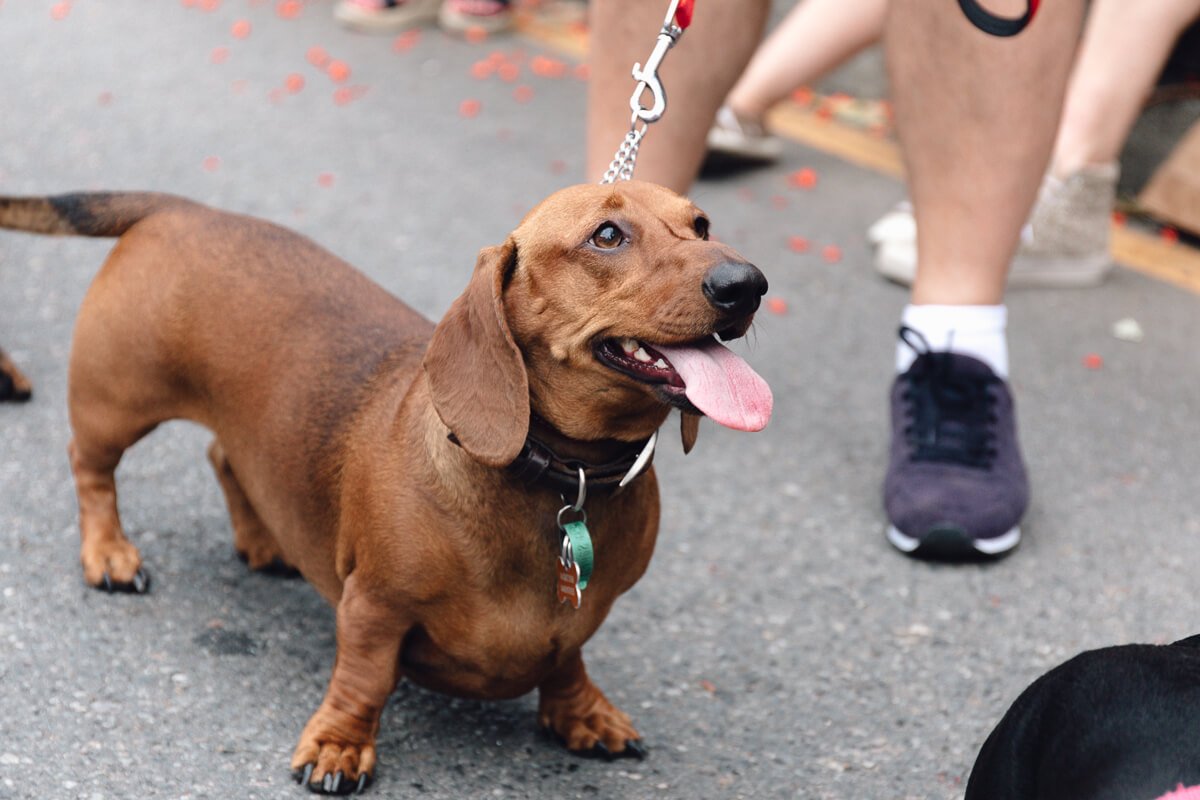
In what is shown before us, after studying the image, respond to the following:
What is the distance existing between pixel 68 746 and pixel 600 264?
1133mm

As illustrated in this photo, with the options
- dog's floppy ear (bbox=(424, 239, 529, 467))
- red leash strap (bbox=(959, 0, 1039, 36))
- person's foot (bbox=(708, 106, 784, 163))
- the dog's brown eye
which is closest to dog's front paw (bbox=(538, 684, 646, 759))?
dog's floppy ear (bbox=(424, 239, 529, 467))

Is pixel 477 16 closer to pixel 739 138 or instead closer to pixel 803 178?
pixel 739 138

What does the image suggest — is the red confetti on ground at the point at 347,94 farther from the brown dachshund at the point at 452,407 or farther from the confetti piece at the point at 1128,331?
the brown dachshund at the point at 452,407

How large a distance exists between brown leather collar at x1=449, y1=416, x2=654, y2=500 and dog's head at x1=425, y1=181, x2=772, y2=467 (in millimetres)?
36

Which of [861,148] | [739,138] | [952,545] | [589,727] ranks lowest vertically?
[861,148]

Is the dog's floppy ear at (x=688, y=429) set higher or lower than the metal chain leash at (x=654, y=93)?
lower

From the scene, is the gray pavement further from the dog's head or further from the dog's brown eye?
the dog's brown eye

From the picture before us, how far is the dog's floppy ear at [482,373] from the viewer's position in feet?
6.51

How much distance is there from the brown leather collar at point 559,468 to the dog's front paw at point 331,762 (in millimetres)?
520

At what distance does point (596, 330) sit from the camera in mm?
2027

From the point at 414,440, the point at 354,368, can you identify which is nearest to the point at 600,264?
the point at 414,440

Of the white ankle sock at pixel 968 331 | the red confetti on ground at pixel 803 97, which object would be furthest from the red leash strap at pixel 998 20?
the red confetti on ground at pixel 803 97

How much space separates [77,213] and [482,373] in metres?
1.07

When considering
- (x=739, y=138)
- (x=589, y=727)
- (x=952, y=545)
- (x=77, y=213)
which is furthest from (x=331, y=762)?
(x=739, y=138)
